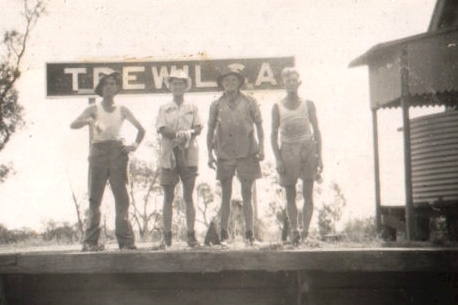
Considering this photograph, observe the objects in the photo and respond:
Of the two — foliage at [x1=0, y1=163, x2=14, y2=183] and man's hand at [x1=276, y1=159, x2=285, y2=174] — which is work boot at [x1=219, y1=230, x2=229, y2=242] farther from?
foliage at [x1=0, y1=163, x2=14, y2=183]

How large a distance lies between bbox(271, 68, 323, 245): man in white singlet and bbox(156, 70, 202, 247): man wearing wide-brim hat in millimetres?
819

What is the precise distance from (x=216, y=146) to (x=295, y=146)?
0.79 m

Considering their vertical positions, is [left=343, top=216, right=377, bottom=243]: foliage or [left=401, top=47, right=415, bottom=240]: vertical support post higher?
[left=401, top=47, right=415, bottom=240]: vertical support post

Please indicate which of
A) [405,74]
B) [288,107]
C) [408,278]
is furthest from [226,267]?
[405,74]

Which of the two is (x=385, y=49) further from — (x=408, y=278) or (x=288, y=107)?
(x=408, y=278)

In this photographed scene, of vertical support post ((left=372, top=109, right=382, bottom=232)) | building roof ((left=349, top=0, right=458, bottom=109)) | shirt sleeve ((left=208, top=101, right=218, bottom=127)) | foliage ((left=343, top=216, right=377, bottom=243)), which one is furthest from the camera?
vertical support post ((left=372, top=109, right=382, bottom=232))

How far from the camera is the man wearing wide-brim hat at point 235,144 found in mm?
6641

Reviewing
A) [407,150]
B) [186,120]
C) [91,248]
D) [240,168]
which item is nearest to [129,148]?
[186,120]

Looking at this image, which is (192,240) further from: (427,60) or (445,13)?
(445,13)

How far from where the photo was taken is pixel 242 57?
25.6ft

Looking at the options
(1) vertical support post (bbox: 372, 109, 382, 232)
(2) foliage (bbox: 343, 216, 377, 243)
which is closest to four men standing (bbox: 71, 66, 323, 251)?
(2) foliage (bbox: 343, 216, 377, 243)

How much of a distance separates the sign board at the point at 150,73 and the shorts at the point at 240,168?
1429 mm

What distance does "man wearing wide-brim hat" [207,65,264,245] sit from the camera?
21.8 feet

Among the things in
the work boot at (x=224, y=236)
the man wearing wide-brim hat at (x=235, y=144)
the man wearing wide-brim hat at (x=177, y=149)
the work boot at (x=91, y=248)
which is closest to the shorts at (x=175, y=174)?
the man wearing wide-brim hat at (x=177, y=149)
